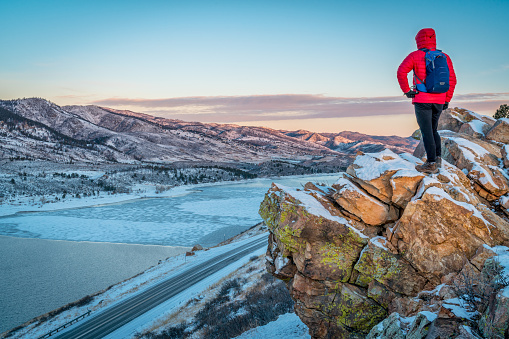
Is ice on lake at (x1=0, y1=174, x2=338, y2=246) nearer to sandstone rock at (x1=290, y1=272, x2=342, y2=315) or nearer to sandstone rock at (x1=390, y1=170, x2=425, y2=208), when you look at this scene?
sandstone rock at (x1=290, y1=272, x2=342, y2=315)

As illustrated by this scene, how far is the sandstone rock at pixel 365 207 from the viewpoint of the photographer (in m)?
6.82

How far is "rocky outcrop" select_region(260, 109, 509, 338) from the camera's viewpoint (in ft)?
18.8

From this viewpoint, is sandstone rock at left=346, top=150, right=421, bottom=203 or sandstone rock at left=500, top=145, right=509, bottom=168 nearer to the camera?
sandstone rock at left=346, top=150, right=421, bottom=203

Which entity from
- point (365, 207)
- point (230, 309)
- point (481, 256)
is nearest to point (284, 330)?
point (365, 207)

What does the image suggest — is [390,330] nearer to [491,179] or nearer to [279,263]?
[279,263]

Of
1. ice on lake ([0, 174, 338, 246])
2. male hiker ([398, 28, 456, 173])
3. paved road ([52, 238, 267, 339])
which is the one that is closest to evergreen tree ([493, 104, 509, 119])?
male hiker ([398, 28, 456, 173])

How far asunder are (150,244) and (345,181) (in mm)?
31067

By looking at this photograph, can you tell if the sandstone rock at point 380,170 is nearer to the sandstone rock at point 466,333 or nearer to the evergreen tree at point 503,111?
the sandstone rock at point 466,333

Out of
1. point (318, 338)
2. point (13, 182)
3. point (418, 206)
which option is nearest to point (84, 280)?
point (318, 338)

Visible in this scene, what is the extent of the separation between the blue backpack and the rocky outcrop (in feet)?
5.69

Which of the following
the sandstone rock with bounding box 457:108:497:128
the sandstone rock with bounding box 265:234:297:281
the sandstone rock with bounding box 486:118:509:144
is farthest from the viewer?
the sandstone rock with bounding box 457:108:497:128

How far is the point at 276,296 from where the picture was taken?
15.8 metres

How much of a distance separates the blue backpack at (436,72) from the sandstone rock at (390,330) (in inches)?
162

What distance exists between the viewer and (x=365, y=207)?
22.7ft
